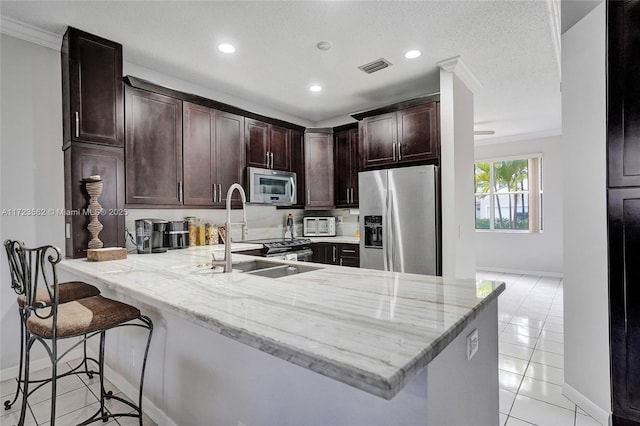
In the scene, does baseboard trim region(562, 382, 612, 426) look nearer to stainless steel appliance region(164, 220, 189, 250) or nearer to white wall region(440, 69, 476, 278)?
white wall region(440, 69, 476, 278)

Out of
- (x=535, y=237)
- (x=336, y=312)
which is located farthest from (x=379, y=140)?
(x=535, y=237)

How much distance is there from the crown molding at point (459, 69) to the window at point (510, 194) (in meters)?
3.58

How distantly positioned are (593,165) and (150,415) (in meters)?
3.04

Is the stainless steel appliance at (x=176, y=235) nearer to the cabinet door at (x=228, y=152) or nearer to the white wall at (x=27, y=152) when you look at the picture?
the cabinet door at (x=228, y=152)

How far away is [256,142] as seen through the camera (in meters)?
3.91

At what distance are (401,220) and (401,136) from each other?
3.10 feet

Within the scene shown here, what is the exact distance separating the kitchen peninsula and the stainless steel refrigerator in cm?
171

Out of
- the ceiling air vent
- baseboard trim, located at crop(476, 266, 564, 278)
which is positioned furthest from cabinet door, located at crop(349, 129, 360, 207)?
baseboard trim, located at crop(476, 266, 564, 278)

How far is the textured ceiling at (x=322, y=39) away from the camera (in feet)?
7.53

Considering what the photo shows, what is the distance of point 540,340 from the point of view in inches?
127

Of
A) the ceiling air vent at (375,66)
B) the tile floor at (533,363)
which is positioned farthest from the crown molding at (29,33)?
the tile floor at (533,363)

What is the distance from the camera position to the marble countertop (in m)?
0.74

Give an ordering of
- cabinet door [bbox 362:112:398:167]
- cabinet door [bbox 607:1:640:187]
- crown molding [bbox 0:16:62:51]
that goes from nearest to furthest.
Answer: cabinet door [bbox 607:1:640:187] < crown molding [bbox 0:16:62:51] < cabinet door [bbox 362:112:398:167]

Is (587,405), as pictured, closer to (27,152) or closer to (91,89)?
(91,89)
